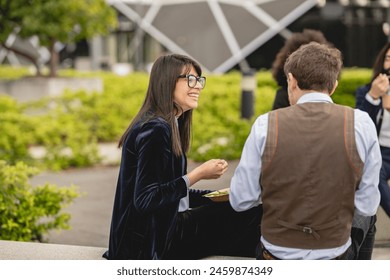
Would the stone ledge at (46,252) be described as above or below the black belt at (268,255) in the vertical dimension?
below

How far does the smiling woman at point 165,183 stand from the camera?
3.12 meters

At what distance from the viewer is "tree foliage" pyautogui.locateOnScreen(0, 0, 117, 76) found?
1430cm

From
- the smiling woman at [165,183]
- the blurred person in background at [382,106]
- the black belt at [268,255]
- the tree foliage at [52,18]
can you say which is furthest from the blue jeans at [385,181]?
the tree foliage at [52,18]

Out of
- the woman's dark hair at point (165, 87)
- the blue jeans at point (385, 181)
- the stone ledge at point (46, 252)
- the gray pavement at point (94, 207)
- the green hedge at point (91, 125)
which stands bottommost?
the gray pavement at point (94, 207)

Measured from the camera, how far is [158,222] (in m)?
3.31

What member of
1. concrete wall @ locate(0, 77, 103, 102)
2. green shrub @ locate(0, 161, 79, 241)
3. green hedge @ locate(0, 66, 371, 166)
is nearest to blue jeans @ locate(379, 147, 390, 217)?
green shrub @ locate(0, 161, 79, 241)

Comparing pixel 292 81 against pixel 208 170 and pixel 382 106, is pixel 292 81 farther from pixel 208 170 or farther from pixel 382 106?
pixel 382 106

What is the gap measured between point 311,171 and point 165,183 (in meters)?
0.83

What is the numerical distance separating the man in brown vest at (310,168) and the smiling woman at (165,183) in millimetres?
496

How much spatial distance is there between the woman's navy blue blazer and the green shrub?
1752 mm

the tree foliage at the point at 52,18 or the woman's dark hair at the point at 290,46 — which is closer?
the woman's dark hair at the point at 290,46

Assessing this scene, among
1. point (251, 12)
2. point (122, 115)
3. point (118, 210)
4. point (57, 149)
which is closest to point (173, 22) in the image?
point (251, 12)

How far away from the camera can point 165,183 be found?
3154 mm

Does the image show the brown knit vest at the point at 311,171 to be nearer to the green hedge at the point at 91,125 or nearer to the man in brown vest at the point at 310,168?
the man in brown vest at the point at 310,168
